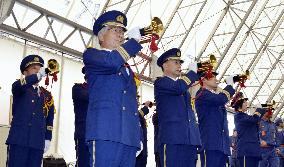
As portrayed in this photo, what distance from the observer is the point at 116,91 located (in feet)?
7.89

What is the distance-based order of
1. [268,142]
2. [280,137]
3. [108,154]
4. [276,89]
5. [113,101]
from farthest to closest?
[276,89]
[280,137]
[268,142]
[113,101]
[108,154]

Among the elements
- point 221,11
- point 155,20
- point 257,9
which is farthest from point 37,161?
point 257,9

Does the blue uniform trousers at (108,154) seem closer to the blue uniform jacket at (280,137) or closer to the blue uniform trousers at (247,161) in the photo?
the blue uniform trousers at (247,161)

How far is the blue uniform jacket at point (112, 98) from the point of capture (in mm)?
2312

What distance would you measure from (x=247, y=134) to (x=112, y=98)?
10.6ft

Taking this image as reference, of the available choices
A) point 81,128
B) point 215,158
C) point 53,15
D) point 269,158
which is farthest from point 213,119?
point 53,15

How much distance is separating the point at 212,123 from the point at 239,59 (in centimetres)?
881

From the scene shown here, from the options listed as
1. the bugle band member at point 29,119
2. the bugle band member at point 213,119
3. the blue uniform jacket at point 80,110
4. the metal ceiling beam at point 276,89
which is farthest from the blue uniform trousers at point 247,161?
the metal ceiling beam at point 276,89

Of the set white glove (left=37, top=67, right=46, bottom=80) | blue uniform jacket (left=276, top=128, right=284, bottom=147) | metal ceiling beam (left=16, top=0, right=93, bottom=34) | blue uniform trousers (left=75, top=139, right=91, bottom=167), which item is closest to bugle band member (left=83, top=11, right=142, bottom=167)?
white glove (left=37, top=67, right=46, bottom=80)

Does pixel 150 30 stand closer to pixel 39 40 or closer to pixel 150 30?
pixel 150 30

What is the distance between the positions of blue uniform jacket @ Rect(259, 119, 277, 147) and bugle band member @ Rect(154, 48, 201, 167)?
11.1 feet

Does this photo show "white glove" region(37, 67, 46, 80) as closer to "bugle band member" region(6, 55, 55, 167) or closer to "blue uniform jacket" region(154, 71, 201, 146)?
"bugle band member" region(6, 55, 55, 167)

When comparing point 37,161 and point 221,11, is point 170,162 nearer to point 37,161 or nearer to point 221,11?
point 37,161

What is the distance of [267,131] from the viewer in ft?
21.5
